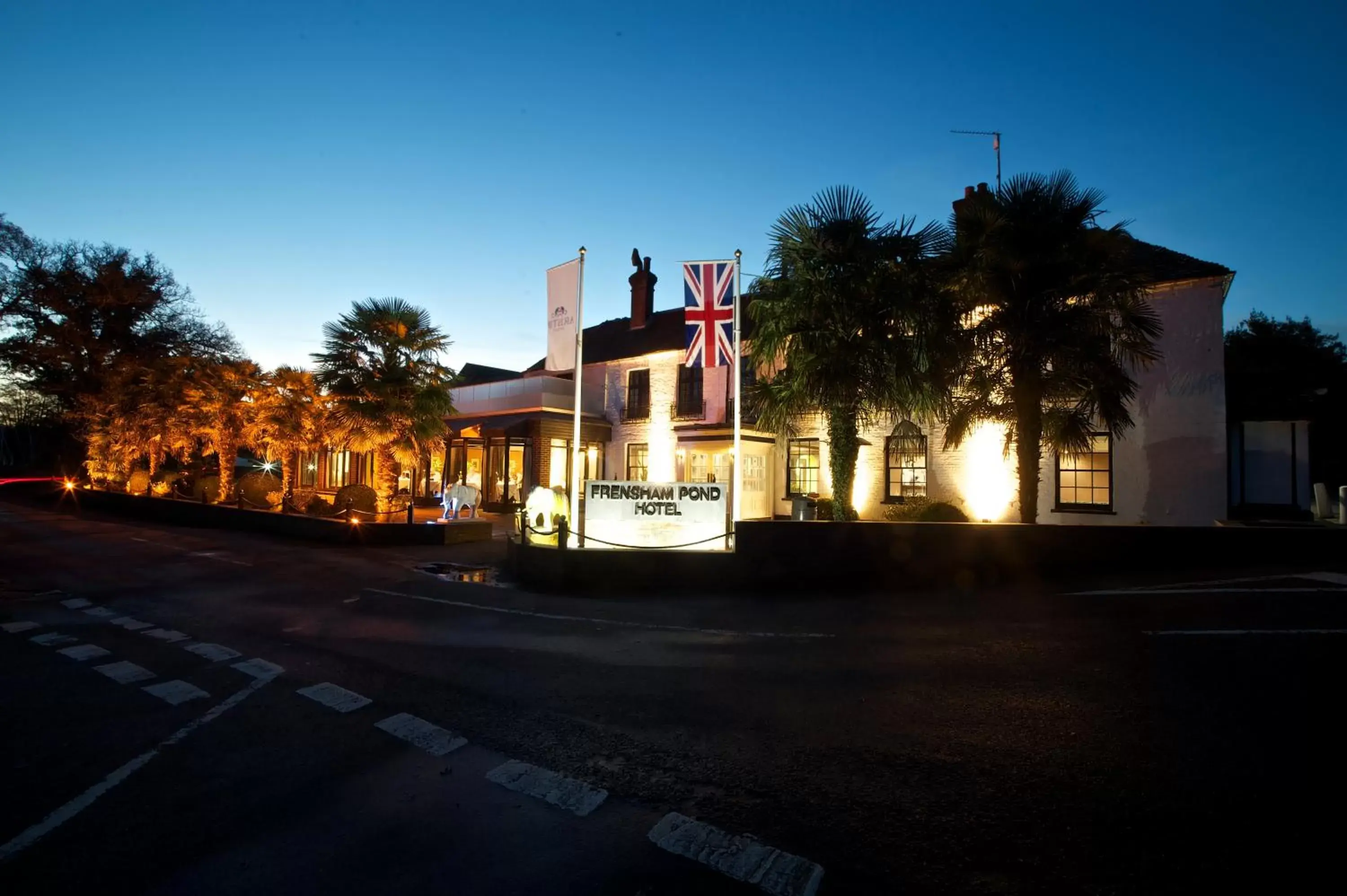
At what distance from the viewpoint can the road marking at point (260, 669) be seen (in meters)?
6.80

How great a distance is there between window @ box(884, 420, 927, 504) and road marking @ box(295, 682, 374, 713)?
653 inches

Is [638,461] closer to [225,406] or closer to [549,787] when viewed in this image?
[225,406]

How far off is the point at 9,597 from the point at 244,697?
8.03m

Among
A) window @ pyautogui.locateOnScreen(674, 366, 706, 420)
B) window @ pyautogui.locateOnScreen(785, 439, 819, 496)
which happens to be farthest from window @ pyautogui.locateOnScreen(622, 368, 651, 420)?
window @ pyautogui.locateOnScreen(785, 439, 819, 496)

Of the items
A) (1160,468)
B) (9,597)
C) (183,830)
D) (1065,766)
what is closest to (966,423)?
(1160,468)

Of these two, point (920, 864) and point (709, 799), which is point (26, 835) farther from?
point (920, 864)

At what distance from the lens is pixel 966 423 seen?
14961mm

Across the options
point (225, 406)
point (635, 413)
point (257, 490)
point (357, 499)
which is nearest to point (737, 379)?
point (635, 413)

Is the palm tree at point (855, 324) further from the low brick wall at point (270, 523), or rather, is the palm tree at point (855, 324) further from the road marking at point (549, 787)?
the road marking at point (549, 787)

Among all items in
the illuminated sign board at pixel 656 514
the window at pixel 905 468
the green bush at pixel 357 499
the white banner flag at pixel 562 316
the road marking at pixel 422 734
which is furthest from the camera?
the green bush at pixel 357 499

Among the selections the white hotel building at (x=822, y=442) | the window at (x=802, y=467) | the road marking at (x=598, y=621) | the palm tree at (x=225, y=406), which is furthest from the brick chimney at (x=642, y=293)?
the road marking at (x=598, y=621)

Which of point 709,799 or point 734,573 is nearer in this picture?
point 709,799

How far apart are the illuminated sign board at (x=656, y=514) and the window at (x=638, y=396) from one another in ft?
44.2

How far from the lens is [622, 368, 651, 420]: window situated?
26.6 metres
